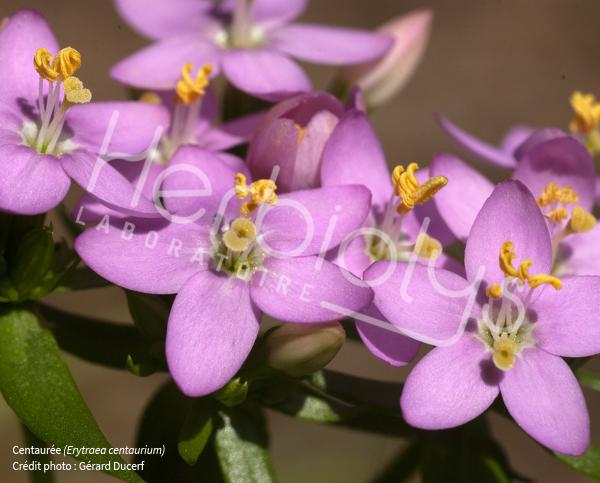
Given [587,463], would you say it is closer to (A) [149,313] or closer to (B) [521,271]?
(B) [521,271]

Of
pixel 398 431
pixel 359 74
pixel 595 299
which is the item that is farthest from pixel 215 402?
pixel 359 74

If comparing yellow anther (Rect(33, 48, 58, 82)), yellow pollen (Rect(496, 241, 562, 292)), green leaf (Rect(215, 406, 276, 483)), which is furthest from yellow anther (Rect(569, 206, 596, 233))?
yellow anther (Rect(33, 48, 58, 82))

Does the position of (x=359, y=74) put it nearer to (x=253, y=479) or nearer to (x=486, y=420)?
(x=486, y=420)

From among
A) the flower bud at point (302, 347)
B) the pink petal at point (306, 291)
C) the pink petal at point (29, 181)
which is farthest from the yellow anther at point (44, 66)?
the flower bud at point (302, 347)

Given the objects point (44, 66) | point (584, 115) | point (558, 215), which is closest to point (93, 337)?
point (44, 66)

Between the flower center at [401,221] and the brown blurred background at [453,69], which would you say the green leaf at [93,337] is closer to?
the flower center at [401,221]

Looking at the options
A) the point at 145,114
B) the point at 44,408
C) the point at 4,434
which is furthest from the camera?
the point at 4,434
